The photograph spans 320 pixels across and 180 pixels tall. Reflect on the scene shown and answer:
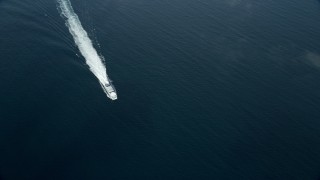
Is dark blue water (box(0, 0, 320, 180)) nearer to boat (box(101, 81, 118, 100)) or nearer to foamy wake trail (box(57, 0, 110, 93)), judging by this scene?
boat (box(101, 81, 118, 100))

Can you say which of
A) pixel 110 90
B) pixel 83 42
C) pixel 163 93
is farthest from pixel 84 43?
pixel 163 93

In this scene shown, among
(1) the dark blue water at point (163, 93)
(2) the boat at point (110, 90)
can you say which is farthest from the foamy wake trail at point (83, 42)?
(1) the dark blue water at point (163, 93)

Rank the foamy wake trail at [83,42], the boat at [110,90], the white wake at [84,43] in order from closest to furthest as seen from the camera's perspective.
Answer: the boat at [110,90], the white wake at [84,43], the foamy wake trail at [83,42]

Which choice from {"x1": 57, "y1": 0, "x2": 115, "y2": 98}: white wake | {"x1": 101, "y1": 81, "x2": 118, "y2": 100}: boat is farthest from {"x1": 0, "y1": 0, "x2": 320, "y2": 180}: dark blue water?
{"x1": 57, "y1": 0, "x2": 115, "y2": 98}: white wake

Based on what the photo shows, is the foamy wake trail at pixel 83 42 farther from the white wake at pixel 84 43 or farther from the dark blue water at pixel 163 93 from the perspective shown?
the dark blue water at pixel 163 93

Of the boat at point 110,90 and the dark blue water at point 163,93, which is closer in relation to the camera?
the dark blue water at point 163,93

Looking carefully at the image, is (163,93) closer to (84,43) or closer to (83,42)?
(84,43)

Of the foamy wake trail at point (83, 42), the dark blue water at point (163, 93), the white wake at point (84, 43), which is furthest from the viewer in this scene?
the foamy wake trail at point (83, 42)

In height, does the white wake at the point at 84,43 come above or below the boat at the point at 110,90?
above
